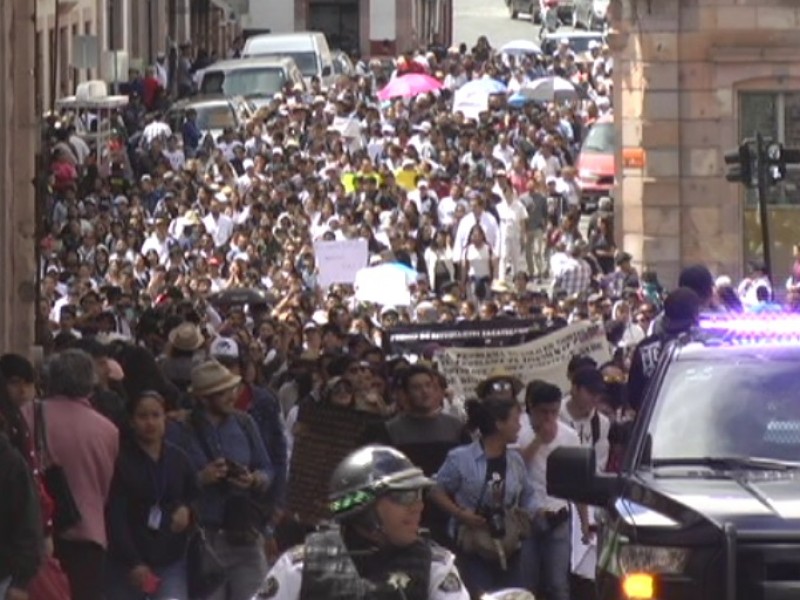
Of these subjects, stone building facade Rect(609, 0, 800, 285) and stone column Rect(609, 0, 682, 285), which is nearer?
stone building facade Rect(609, 0, 800, 285)

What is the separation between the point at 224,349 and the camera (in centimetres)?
2052

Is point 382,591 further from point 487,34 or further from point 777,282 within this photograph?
point 487,34

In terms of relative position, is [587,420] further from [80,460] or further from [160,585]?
[80,460]

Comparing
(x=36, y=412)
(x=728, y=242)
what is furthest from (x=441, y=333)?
(x=728, y=242)

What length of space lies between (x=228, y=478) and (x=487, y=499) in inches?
48.6

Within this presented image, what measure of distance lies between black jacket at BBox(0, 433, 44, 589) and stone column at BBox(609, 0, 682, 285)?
84.9 ft

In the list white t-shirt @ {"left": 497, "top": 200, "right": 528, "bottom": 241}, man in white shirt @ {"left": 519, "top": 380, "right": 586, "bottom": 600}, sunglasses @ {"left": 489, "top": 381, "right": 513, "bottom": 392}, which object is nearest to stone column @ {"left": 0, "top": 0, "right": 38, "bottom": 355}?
sunglasses @ {"left": 489, "top": 381, "right": 513, "bottom": 392}

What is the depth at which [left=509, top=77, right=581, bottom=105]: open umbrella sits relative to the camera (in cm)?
5619

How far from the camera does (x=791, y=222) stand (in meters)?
38.2

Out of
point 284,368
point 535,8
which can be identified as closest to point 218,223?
point 284,368

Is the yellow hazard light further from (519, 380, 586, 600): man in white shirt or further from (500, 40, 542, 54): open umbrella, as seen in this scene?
(500, 40, 542, 54): open umbrella

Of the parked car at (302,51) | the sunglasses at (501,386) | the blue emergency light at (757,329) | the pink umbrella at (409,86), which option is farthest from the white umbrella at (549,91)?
the blue emergency light at (757,329)

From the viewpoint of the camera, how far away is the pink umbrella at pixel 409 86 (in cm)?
5522

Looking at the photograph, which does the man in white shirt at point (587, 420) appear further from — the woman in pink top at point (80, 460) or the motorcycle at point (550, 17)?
the motorcycle at point (550, 17)
